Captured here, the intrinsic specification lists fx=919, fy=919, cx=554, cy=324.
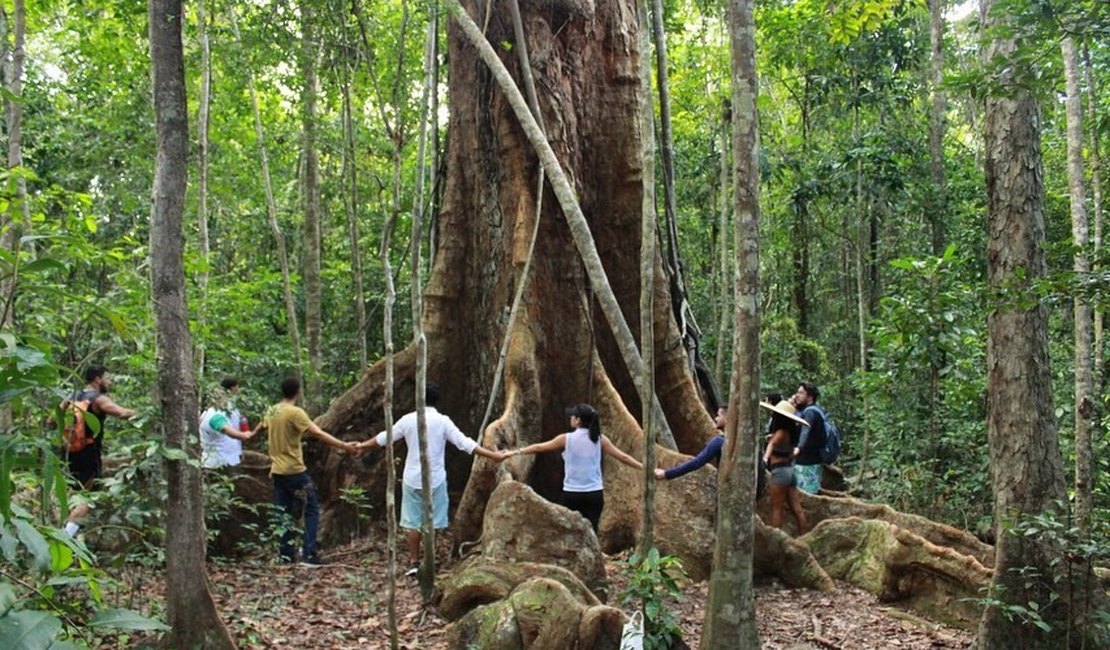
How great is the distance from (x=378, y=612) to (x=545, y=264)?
397cm

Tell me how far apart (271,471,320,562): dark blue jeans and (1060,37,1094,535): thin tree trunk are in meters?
6.56

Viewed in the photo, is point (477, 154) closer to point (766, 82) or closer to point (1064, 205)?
point (1064, 205)

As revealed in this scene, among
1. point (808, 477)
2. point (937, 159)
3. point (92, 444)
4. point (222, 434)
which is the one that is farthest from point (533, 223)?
point (937, 159)

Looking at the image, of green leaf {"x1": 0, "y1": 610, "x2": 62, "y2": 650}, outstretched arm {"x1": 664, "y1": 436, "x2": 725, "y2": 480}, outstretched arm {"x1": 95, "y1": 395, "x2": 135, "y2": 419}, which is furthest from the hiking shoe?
green leaf {"x1": 0, "y1": 610, "x2": 62, "y2": 650}

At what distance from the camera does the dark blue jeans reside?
824 cm

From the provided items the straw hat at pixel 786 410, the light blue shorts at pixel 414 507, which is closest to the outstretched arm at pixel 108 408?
the light blue shorts at pixel 414 507

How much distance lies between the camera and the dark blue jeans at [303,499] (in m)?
8.24

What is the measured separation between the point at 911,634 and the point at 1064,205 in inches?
284

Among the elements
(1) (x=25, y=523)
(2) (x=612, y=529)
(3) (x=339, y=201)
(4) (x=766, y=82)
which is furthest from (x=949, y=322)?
(3) (x=339, y=201)

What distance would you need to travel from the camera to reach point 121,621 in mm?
2020

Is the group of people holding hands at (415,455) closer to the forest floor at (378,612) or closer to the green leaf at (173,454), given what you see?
the forest floor at (378,612)

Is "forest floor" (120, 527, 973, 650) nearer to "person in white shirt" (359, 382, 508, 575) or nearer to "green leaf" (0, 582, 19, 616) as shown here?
"person in white shirt" (359, 382, 508, 575)

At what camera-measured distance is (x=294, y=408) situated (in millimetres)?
8102

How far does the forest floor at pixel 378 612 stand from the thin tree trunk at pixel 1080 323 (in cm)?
184
